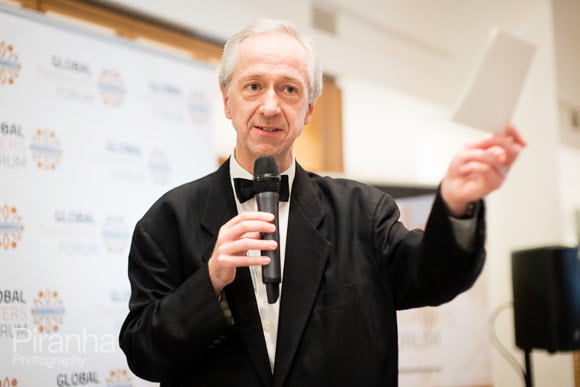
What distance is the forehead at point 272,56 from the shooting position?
1.38 metres

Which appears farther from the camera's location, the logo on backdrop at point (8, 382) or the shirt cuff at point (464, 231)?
the logo on backdrop at point (8, 382)

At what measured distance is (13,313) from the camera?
2213 millimetres

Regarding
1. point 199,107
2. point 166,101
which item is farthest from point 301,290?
point 199,107

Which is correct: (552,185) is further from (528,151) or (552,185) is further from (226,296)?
(226,296)

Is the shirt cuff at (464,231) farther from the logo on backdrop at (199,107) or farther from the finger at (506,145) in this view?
the logo on backdrop at (199,107)

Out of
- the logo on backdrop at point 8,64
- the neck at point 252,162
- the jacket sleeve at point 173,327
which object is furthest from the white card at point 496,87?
the logo on backdrop at point 8,64

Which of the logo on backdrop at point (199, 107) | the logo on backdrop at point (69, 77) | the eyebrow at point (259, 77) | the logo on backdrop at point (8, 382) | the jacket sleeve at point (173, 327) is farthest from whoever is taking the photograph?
the logo on backdrop at point (199, 107)

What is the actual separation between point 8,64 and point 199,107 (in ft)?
3.38

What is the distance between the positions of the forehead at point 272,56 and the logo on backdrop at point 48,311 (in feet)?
4.75

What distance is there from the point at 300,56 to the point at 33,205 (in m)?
1.51

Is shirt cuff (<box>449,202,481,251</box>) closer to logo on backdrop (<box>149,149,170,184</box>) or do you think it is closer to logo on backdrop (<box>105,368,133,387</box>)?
logo on backdrop (<box>105,368,133,387</box>)

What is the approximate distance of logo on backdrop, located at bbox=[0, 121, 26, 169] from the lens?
231cm

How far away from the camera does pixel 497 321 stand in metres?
4.87

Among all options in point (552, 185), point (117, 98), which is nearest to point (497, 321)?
point (552, 185)
